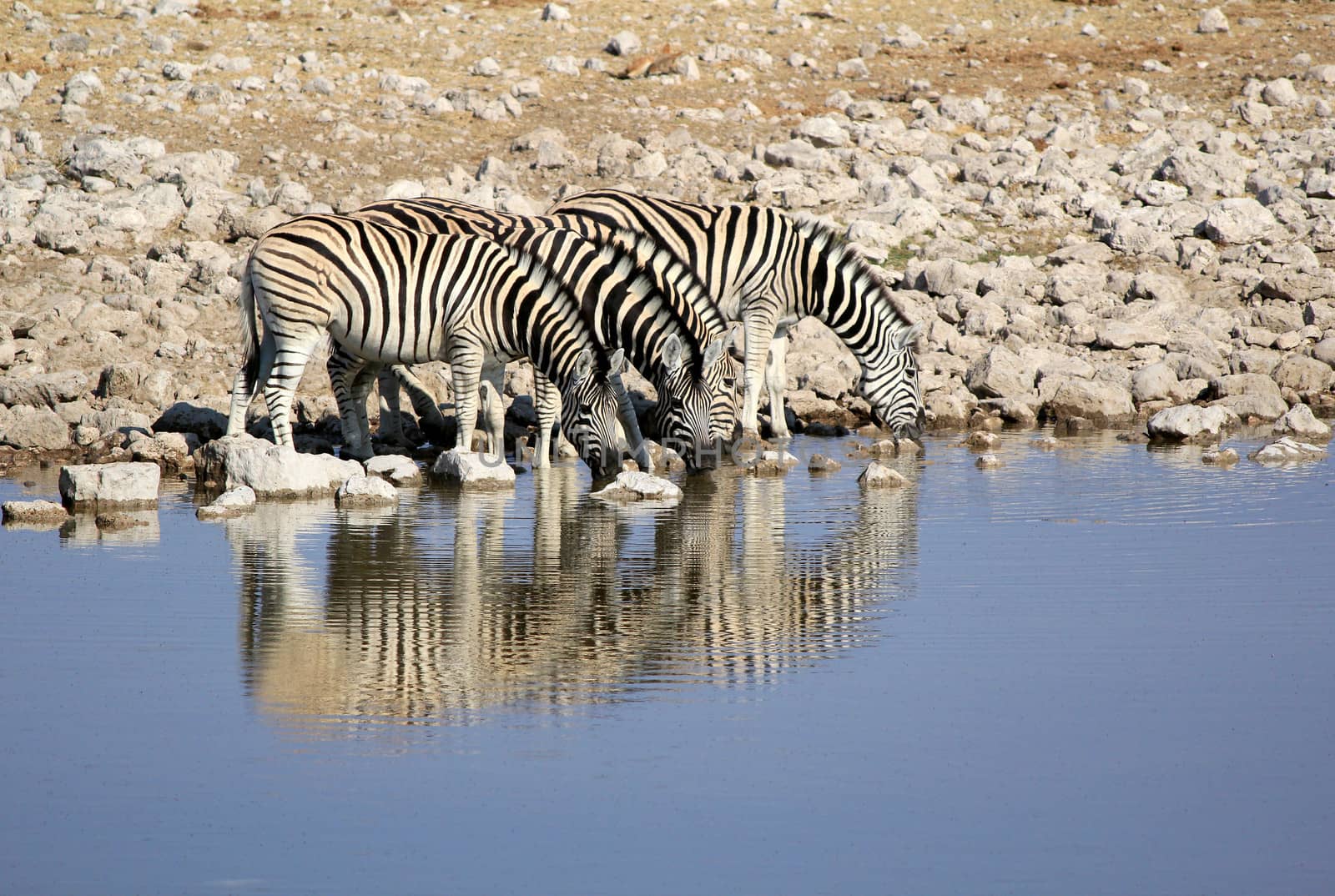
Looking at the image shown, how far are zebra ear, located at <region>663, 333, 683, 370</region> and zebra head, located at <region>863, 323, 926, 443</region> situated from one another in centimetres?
Result: 263

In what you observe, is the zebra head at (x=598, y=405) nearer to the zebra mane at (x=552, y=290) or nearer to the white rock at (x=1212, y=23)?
the zebra mane at (x=552, y=290)

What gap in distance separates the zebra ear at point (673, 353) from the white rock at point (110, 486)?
3934mm

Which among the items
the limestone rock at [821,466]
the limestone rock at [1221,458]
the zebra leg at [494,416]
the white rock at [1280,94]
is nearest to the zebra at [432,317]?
the zebra leg at [494,416]

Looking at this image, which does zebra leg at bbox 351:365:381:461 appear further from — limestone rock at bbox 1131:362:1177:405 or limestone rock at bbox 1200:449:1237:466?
limestone rock at bbox 1131:362:1177:405

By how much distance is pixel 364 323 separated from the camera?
13.4m

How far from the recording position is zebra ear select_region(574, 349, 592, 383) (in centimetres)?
1322

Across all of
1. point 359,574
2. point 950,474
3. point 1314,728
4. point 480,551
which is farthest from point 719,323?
point 1314,728

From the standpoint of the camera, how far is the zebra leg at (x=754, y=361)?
15.1m

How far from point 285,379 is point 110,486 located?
202 centimetres

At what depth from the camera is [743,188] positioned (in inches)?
860

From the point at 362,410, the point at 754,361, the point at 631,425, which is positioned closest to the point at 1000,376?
the point at 754,361

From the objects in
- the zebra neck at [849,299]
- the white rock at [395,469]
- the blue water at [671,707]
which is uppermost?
the zebra neck at [849,299]

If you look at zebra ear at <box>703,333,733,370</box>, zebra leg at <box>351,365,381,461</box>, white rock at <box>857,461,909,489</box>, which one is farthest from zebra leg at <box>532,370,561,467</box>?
white rock at <box>857,461,909,489</box>

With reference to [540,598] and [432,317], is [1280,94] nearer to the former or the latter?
[432,317]
